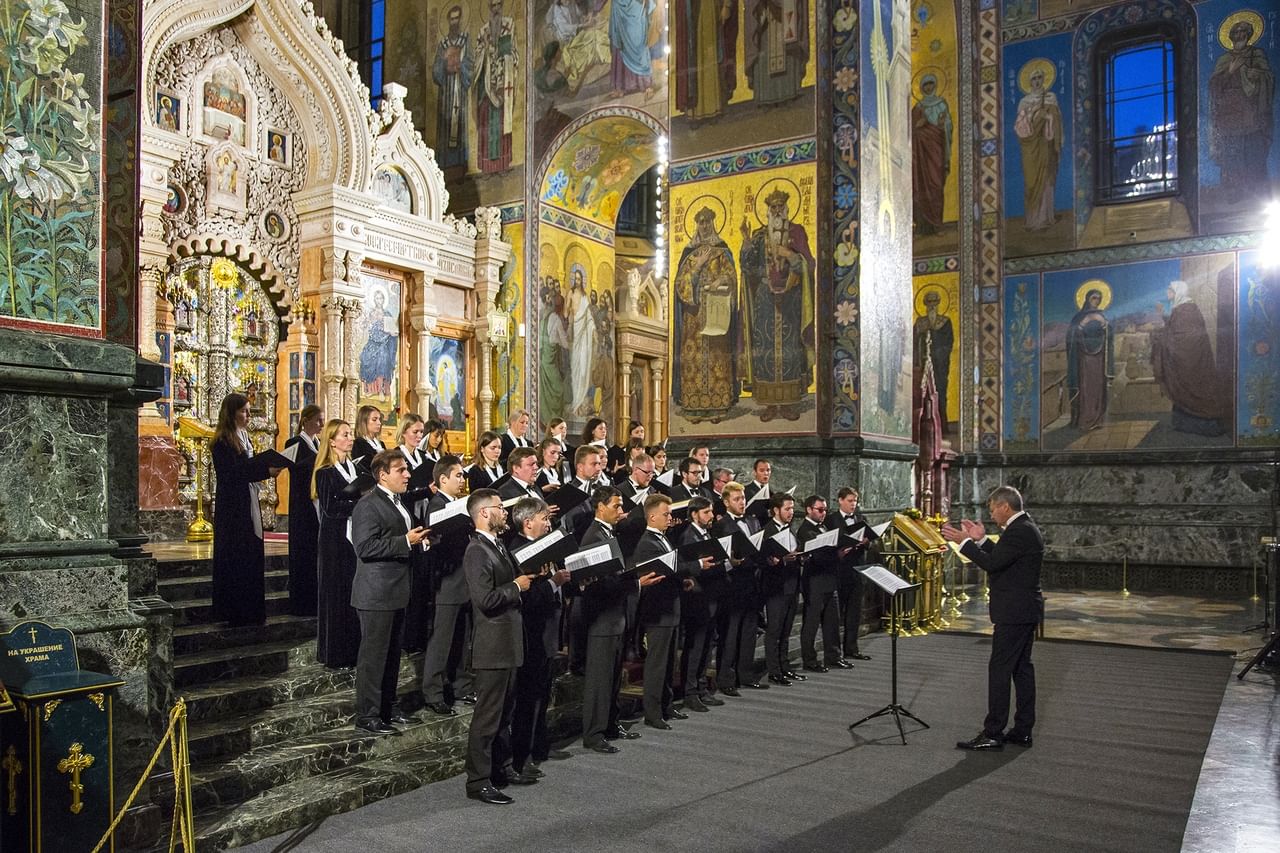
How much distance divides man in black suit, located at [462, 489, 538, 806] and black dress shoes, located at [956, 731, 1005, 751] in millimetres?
2911

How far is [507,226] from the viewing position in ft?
53.8

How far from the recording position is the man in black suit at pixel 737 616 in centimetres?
800

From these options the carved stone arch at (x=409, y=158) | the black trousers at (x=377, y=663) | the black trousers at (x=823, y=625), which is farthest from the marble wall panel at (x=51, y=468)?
the carved stone arch at (x=409, y=158)

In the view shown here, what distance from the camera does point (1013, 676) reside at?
6672mm

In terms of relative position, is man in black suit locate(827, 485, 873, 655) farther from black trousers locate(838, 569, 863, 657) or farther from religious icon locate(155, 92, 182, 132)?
religious icon locate(155, 92, 182, 132)

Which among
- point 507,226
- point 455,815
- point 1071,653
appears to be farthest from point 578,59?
point 455,815

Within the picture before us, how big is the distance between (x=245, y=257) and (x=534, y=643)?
921cm

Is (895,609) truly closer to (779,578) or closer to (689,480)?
(779,578)

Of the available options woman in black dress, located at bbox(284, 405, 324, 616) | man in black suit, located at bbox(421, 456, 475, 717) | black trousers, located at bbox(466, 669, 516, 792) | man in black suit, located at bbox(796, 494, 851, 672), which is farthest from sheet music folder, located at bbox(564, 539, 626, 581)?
man in black suit, located at bbox(796, 494, 851, 672)

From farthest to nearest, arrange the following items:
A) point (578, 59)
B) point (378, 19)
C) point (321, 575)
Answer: point (378, 19)
point (578, 59)
point (321, 575)

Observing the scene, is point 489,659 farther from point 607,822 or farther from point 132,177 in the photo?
point 132,177

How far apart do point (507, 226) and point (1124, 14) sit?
10.4 metres

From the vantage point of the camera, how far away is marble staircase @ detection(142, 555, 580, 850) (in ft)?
16.1

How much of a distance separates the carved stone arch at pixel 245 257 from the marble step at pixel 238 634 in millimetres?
6688
